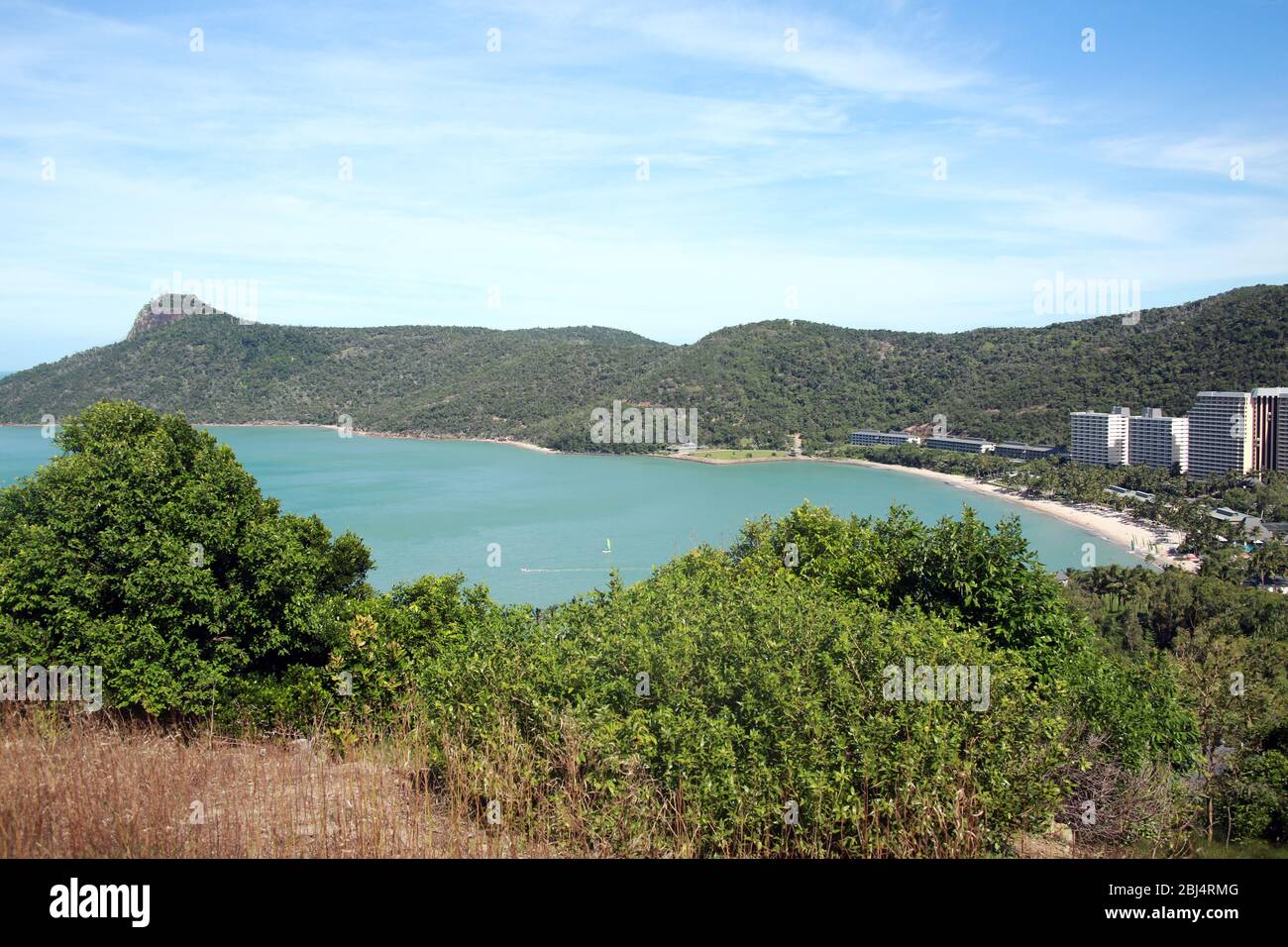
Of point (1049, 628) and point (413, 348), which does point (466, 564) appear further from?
point (413, 348)

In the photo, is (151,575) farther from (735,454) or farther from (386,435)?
(386,435)

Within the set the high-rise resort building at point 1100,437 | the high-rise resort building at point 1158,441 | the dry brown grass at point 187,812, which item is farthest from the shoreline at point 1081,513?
the dry brown grass at point 187,812

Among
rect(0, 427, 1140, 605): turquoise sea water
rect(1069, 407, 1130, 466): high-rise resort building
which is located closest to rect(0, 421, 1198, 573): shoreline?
rect(0, 427, 1140, 605): turquoise sea water

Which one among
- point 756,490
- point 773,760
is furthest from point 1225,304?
point 773,760

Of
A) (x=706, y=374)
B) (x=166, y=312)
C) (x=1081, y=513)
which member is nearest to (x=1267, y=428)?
(x=1081, y=513)

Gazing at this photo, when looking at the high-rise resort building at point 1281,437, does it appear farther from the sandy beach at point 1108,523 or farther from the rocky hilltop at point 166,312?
the rocky hilltop at point 166,312

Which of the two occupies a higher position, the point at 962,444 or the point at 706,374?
the point at 706,374
